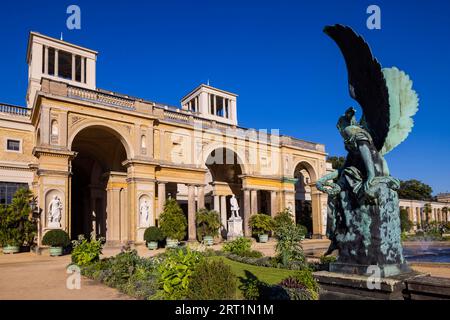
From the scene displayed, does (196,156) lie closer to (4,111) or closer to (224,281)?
(4,111)

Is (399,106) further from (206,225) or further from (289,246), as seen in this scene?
(206,225)

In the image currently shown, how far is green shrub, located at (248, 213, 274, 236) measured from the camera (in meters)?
30.8

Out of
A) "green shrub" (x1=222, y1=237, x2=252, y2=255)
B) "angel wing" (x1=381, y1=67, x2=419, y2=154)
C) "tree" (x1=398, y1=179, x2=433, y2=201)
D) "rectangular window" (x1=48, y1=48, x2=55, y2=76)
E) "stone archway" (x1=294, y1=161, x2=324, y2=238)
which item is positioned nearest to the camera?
"angel wing" (x1=381, y1=67, x2=419, y2=154)

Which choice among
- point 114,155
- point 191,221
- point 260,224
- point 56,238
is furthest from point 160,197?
point 260,224

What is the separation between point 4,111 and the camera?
1042 inches

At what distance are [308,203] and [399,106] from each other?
4691cm

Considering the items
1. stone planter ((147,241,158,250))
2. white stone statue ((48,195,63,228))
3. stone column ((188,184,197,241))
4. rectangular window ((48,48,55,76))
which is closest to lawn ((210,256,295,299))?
stone planter ((147,241,158,250))

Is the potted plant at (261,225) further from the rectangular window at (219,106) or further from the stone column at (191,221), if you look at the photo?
the rectangular window at (219,106)

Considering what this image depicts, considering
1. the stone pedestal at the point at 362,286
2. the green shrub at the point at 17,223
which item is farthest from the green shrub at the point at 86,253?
the stone pedestal at the point at 362,286

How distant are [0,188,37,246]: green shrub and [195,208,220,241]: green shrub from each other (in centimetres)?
1124

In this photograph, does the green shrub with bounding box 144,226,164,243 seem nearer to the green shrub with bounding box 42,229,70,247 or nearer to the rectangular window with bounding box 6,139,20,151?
the green shrub with bounding box 42,229,70,247

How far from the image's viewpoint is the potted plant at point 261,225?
30797 mm
